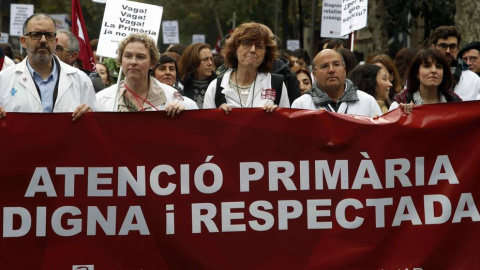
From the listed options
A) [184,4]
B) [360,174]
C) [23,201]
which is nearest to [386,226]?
[360,174]

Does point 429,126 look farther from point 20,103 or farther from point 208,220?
point 20,103

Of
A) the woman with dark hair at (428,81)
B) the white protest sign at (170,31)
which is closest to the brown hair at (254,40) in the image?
the woman with dark hair at (428,81)

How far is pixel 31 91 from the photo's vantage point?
7.05 metres

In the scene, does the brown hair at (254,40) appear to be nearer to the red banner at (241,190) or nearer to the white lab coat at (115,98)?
the white lab coat at (115,98)

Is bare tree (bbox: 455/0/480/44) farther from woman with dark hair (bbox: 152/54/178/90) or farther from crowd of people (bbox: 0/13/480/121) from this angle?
woman with dark hair (bbox: 152/54/178/90)

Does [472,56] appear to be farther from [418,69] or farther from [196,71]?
[418,69]

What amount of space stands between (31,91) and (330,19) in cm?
1100

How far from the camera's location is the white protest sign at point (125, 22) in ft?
35.5

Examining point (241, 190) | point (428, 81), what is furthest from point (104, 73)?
point (241, 190)

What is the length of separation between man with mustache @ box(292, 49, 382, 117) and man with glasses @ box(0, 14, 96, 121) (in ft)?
5.14

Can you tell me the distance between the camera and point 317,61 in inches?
307

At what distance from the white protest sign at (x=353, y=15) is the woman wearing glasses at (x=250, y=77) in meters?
4.99

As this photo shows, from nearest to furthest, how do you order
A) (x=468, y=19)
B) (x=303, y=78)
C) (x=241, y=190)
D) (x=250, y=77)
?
(x=241, y=190) < (x=250, y=77) < (x=303, y=78) < (x=468, y=19)

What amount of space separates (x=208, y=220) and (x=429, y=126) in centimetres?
150
